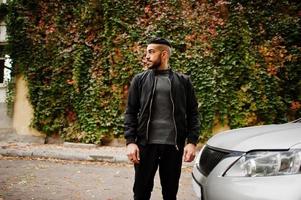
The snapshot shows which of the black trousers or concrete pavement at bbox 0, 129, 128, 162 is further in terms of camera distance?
concrete pavement at bbox 0, 129, 128, 162

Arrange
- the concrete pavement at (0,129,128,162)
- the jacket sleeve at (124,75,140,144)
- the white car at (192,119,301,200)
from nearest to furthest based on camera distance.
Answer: the white car at (192,119,301,200) → the jacket sleeve at (124,75,140,144) → the concrete pavement at (0,129,128,162)

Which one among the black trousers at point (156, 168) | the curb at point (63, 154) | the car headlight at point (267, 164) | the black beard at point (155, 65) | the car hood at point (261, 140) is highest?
the black beard at point (155, 65)

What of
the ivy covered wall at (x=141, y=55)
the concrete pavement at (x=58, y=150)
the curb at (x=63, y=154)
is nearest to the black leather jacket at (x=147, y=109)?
the concrete pavement at (x=58, y=150)

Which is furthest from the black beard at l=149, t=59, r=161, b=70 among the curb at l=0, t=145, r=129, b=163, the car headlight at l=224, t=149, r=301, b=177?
the curb at l=0, t=145, r=129, b=163

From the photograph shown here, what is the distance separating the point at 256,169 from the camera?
2705 mm

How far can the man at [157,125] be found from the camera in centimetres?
334

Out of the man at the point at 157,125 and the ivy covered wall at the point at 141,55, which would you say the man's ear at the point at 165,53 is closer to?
the man at the point at 157,125

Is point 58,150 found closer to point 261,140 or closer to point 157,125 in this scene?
point 157,125

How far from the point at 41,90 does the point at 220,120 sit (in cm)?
504

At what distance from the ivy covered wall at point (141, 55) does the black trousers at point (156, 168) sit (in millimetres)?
6490

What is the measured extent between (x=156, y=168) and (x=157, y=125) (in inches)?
14.9

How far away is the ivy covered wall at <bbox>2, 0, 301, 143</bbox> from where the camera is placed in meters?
9.63

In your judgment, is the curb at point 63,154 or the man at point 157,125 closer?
the man at point 157,125

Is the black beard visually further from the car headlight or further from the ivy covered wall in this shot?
the ivy covered wall
